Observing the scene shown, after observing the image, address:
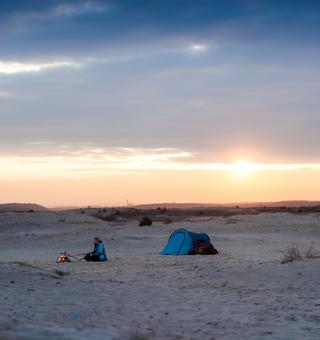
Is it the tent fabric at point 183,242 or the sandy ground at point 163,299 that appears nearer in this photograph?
the sandy ground at point 163,299

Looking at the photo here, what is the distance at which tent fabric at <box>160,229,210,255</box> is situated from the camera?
27219 millimetres

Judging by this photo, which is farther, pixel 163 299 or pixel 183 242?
pixel 183 242

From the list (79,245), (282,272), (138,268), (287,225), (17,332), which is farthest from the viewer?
(287,225)

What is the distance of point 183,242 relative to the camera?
90.3 feet

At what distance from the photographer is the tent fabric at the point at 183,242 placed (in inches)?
1072

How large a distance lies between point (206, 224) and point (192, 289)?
31.6 meters

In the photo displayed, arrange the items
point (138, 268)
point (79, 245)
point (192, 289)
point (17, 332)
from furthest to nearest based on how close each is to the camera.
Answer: point (79, 245) → point (138, 268) → point (192, 289) → point (17, 332)

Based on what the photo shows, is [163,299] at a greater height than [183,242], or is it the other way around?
[183,242]

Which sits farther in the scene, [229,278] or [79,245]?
[79,245]

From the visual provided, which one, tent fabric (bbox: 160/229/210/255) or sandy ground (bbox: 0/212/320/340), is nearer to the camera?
sandy ground (bbox: 0/212/320/340)

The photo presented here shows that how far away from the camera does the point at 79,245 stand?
119ft

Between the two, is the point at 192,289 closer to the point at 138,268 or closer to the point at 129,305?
the point at 129,305

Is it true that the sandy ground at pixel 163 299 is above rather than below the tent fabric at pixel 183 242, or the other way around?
below

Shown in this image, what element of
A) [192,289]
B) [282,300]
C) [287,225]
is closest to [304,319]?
[282,300]
